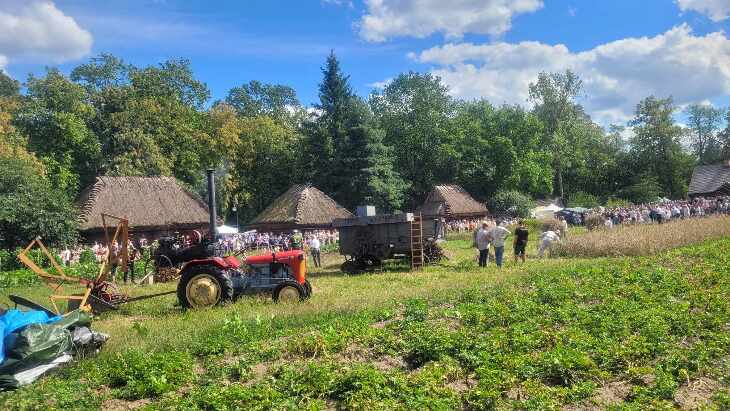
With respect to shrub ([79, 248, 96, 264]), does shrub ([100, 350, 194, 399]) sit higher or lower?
lower

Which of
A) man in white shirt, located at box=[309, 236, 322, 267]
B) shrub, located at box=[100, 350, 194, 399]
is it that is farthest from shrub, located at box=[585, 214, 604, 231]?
shrub, located at box=[100, 350, 194, 399]

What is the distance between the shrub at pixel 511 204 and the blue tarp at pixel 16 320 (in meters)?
43.6

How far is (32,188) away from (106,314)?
1871 cm

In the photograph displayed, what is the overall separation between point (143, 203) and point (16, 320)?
91.9 feet

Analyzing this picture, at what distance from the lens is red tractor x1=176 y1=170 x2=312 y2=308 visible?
12.3 meters

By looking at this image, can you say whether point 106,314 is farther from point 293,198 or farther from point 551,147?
point 551,147

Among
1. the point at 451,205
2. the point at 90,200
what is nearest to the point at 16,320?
the point at 90,200

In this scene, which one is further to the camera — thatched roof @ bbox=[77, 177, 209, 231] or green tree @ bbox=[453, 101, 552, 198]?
green tree @ bbox=[453, 101, 552, 198]

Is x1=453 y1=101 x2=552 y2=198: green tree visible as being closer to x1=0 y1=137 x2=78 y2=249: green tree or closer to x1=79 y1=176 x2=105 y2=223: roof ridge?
x1=79 y1=176 x2=105 y2=223: roof ridge

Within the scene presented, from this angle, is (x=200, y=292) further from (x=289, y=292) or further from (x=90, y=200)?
(x=90, y=200)

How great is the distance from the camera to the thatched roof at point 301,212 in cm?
3559

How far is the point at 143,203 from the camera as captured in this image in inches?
1353

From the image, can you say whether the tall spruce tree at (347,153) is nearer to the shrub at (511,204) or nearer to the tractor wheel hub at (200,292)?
the shrub at (511,204)

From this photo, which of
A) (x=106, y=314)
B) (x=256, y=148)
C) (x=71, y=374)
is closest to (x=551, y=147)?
(x=256, y=148)
